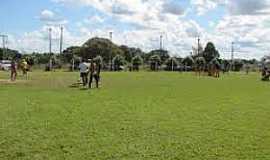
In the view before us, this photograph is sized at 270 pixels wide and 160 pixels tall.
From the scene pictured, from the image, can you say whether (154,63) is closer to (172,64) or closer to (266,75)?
(172,64)

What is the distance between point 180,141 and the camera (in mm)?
12695

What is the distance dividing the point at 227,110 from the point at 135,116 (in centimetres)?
476

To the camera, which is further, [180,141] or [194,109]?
[194,109]

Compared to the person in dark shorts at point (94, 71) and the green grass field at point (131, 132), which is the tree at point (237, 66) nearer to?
the person in dark shorts at point (94, 71)

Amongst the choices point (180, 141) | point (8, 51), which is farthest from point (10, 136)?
point (8, 51)

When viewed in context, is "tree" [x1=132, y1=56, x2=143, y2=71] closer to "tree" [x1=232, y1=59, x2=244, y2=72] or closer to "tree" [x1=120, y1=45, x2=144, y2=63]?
"tree" [x1=120, y1=45, x2=144, y2=63]

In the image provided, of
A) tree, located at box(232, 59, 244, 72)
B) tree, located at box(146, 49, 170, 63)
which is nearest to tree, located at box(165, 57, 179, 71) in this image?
tree, located at box(146, 49, 170, 63)

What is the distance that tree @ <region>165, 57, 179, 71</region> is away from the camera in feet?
368

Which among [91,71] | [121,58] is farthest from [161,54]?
[91,71]

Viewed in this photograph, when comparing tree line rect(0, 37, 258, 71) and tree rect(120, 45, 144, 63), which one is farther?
tree rect(120, 45, 144, 63)

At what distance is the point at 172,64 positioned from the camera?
112 m

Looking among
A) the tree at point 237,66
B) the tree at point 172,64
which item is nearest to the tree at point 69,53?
the tree at point 172,64

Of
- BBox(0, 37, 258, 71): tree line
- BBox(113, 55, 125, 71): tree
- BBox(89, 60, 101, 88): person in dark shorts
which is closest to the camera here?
BBox(89, 60, 101, 88): person in dark shorts

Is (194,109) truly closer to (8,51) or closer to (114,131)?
(114,131)
